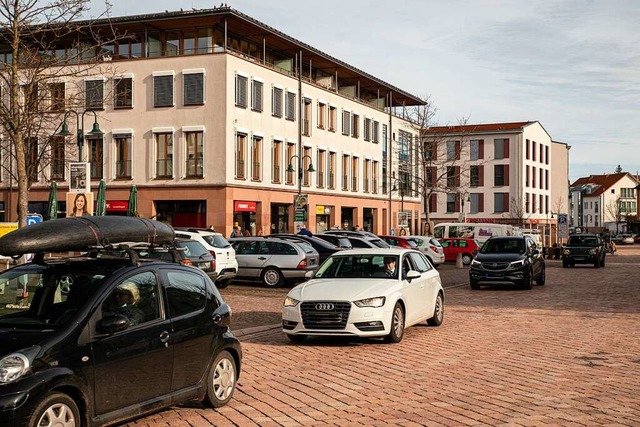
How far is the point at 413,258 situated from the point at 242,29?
35751mm

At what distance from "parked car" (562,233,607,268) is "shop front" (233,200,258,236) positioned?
17.5 metres

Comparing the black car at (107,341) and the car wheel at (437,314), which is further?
the car wheel at (437,314)

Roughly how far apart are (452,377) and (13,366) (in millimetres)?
5769

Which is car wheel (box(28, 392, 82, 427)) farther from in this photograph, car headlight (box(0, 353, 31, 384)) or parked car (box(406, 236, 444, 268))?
parked car (box(406, 236, 444, 268))

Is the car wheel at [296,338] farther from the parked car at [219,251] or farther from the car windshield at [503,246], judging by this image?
the car windshield at [503,246]

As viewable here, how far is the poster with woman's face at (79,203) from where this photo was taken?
19.8 metres

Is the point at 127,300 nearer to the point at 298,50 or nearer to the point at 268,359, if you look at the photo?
the point at 268,359

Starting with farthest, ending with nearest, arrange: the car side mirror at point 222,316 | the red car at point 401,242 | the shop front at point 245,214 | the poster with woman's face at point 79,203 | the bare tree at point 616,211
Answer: the bare tree at point 616,211
the shop front at point 245,214
the red car at point 401,242
the poster with woman's face at point 79,203
the car side mirror at point 222,316

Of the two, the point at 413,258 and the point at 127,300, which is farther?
the point at 413,258

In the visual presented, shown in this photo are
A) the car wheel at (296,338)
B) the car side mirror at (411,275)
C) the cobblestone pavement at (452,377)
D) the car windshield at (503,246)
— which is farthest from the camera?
the car windshield at (503,246)

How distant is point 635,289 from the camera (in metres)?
27.4

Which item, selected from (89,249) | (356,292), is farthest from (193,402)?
(356,292)

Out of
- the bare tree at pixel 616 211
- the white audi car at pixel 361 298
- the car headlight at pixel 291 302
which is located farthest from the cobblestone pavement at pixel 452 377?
the bare tree at pixel 616 211

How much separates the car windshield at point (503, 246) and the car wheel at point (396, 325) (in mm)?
15186
